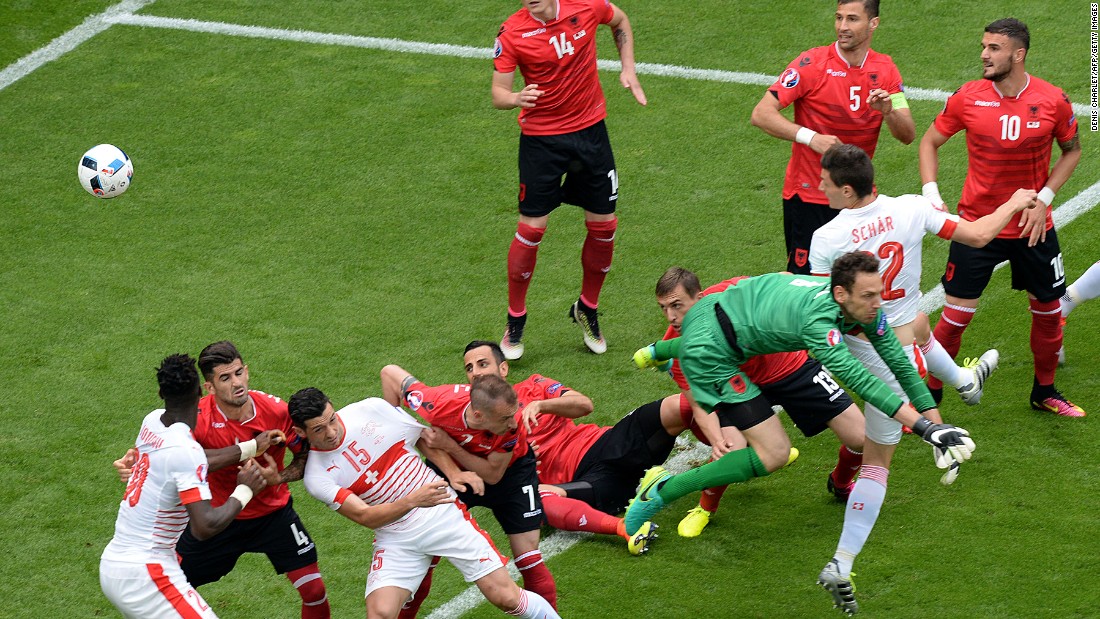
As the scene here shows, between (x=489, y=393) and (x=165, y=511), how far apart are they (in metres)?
1.57

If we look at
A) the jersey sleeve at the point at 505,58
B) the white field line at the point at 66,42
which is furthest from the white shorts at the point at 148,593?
the white field line at the point at 66,42

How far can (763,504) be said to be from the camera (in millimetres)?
8062

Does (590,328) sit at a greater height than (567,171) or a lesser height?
lesser

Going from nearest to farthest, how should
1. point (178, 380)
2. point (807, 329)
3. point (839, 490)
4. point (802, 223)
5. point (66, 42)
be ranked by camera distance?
point (178, 380)
point (807, 329)
point (839, 490)
point (802, 223)
point (66, 42)

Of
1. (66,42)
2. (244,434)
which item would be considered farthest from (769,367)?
(66,42)

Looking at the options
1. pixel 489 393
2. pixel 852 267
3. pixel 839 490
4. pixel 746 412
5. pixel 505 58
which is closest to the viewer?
pixel 852 267

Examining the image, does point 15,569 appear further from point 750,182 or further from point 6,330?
point 750,182

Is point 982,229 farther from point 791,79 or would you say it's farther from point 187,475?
point 187,475

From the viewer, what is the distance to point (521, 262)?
9609mm

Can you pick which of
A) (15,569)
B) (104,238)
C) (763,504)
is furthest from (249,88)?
(763,504)

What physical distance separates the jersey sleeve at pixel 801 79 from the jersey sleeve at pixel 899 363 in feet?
7.93

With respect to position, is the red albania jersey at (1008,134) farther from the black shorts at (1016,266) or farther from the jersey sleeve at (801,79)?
the jersey sleeve at (801,79)

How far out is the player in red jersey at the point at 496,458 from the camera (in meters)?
6.90

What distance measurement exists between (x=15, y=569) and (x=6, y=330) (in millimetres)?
2980
